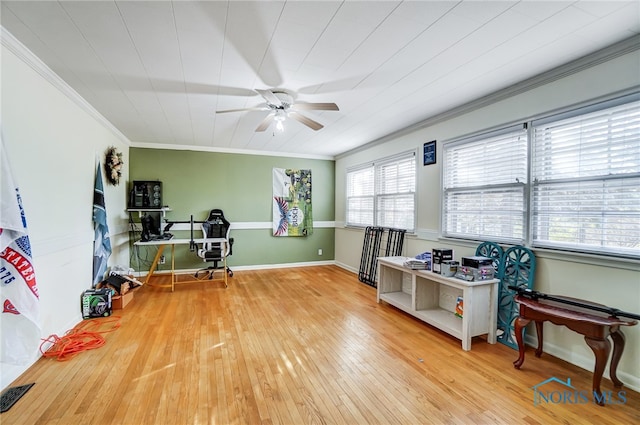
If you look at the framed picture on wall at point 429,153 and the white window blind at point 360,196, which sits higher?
the framed picture on wall at point 429,153

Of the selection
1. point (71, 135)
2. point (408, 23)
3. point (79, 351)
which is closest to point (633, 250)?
point (408, 23)

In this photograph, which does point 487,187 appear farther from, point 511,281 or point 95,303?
point 95,303

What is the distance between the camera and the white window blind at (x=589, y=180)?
78.5 inches

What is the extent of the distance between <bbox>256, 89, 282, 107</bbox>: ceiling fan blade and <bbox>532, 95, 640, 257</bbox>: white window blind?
2.42m

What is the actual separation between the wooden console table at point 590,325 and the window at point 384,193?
1932 millimetres

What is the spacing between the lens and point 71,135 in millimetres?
2873

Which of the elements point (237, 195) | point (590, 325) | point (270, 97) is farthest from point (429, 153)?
point (237, 195)

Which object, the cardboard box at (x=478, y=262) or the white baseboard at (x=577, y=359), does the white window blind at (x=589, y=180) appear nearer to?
the cardboard box at (x=478, y=262)

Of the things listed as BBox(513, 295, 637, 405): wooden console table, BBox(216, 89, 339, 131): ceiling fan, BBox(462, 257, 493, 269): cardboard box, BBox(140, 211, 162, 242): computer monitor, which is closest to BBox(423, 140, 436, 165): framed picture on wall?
BBox(462, 257, 493, 269): cardboard box

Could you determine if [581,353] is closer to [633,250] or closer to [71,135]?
[633,250]

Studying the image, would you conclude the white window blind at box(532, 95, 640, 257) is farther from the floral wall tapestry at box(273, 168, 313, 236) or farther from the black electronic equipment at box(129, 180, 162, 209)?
the black electronic equipment at box(129, 180, 162, 209)

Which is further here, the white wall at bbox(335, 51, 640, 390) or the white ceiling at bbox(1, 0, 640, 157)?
the white wall at bbox(335, 51, 640, 390)

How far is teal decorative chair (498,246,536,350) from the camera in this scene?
2.55 metres

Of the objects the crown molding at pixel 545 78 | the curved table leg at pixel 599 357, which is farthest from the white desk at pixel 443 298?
the crown molding at pixel 545 78
